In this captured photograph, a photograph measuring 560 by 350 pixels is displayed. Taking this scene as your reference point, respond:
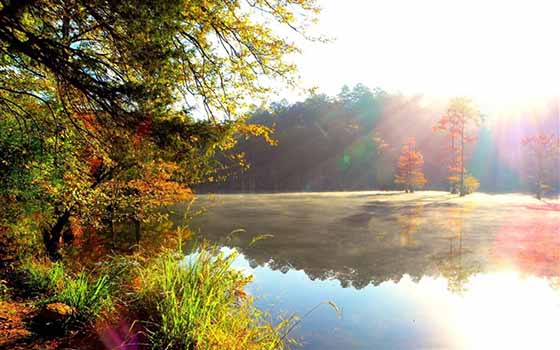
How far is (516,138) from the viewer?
7056 centimetres

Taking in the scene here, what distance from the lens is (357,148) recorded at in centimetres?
7069

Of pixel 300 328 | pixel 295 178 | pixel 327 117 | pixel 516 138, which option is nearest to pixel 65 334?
pixel 300 328

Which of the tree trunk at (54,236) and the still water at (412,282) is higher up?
the tree trunk at (54,236)

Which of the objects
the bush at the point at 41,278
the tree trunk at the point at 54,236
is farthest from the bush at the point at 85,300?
the tree trunk at the point at 54,236

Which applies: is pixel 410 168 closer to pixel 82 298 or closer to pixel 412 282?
pixel 412 282

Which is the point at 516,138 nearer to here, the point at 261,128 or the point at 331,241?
the point at 331,241

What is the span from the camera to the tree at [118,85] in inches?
144

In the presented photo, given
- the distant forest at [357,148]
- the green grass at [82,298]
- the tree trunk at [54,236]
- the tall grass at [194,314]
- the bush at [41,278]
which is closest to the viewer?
the tall grass at [194,314]

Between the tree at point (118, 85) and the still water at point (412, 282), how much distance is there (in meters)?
2.71

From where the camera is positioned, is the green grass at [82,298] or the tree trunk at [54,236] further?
the tree trunk at [54,236]

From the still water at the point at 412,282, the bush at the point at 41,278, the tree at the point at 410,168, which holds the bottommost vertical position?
the still water at the point at 412,282

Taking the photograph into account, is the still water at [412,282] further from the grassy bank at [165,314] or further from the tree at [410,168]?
the tree at [410,168]

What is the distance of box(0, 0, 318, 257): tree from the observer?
367 centimetres

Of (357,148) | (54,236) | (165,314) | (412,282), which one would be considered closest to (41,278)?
(165,314)
